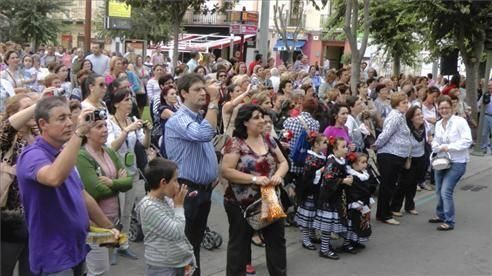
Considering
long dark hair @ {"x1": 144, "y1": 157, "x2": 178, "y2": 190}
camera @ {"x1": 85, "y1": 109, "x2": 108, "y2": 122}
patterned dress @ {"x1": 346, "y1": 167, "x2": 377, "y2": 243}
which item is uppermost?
camera @ {"x1": 85, "y1": 109, "x2": 108, "y2": 122}

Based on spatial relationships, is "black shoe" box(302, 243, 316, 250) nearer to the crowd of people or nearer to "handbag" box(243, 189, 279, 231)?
the crowd of people

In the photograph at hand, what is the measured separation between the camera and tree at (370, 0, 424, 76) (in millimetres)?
17250

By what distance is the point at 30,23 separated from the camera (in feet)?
112

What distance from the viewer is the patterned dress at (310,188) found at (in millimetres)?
6684

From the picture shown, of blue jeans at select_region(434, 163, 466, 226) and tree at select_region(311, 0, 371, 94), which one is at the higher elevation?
tree at select_region(311, 0, 371, 94)

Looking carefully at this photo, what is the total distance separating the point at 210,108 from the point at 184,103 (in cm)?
24

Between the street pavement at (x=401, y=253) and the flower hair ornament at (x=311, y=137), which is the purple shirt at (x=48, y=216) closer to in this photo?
the street pavement at (x=401, y=253)

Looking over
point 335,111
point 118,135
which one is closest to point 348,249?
point 335,111

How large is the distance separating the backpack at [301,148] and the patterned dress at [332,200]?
0.48 meters

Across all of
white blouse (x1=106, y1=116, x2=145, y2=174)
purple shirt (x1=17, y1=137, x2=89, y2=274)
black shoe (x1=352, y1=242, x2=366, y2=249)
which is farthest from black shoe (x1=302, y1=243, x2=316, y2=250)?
purple shirt (x1=17, y1=137, x2=89, y2=274)

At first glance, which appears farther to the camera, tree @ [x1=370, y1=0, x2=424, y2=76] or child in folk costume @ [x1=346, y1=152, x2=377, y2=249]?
tree @ [x1=370, y1=0, x2=424, y2=76]

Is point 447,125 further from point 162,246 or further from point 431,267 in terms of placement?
point 162,246

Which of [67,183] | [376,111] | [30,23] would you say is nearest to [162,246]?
[67,183]

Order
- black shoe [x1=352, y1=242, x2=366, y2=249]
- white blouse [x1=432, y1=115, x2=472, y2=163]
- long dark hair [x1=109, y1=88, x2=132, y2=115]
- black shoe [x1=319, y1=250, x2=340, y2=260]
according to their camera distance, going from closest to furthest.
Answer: long dark hair [x1=109, y1=88, x2=132, y2=115] → black shoe [x1=319, y1=250, x2=340, y2=260] → black shoe [x1=352, y1=242, x2=366, y2=249] → white blouse [x1=432, y1=115, x2=472, y2=163]
